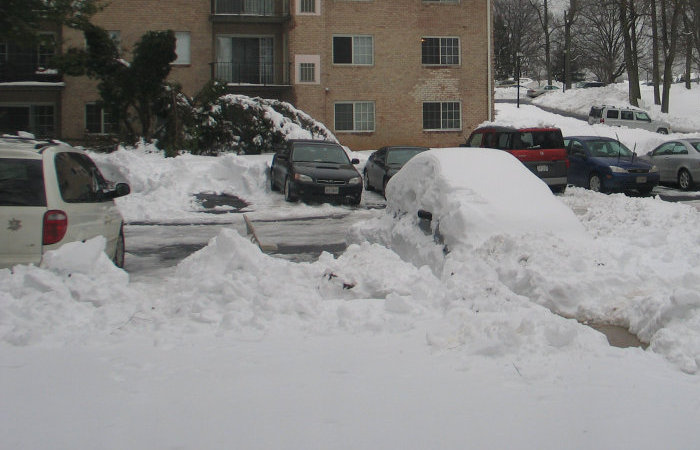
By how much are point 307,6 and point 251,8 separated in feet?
8.40

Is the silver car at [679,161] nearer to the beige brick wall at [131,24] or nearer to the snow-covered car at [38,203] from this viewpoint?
the beige brick wall at [131,24]

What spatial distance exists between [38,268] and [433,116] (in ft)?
95.0

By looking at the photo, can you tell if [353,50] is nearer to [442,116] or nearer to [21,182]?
[442,116]

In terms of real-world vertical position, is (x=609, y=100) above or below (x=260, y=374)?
above

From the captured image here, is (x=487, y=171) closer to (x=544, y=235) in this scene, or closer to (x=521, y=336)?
(x=544, y=235)

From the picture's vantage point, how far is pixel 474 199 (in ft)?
28.2

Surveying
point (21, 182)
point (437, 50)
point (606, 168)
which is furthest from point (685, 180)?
point (21, 182)

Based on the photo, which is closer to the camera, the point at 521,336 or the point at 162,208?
the point at 521,336

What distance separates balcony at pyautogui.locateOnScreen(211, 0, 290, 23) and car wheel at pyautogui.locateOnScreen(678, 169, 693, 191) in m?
17.5

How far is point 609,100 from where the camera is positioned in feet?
183

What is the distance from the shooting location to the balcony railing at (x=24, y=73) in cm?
3247

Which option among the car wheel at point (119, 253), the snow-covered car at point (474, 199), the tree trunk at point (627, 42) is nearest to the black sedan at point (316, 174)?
the snow-covered car at point (474, 199)

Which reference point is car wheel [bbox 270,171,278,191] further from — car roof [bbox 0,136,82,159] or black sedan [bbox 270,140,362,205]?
car roof [bbox 0,136,82,159]

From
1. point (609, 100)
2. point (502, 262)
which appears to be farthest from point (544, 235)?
point (609, 100)
